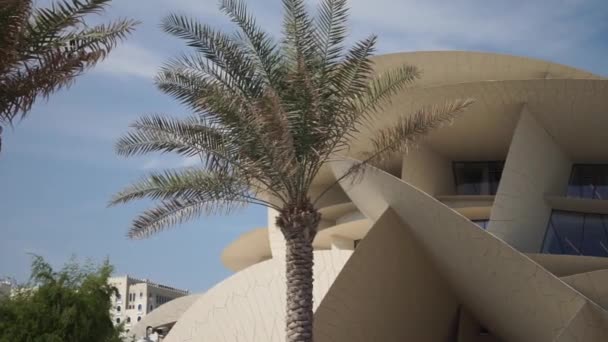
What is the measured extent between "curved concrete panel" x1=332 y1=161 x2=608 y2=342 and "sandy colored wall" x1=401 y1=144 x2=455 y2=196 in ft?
14.0

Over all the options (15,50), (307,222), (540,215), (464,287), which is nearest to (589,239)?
(540,215)

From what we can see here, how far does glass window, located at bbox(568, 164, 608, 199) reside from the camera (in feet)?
83.2

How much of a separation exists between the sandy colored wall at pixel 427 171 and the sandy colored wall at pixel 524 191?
316 cm

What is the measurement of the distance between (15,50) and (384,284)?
12.9 metres

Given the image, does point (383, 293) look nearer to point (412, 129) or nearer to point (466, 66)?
point (412, 129)

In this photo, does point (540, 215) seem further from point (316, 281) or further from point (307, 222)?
point (307, 222)

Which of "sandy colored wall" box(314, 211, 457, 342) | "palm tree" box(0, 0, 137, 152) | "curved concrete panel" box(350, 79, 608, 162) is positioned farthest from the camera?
"curved concrete panel" box(350, 79, 608, 162)

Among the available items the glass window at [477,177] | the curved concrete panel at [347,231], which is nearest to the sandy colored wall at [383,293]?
the glass window at [477,177]

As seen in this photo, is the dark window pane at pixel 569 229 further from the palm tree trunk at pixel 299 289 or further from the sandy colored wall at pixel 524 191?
the palm tree trunk at pixel 299 289

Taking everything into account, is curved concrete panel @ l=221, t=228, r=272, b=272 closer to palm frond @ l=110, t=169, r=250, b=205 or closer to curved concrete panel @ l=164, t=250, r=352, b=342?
curved concrete panel @ l=164, t=250, r=352, b=342

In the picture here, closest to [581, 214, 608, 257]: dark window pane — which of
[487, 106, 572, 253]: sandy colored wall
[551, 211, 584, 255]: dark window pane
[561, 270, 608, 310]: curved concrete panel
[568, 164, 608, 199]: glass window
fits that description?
[551, 211, 584, 255]: dark window pane

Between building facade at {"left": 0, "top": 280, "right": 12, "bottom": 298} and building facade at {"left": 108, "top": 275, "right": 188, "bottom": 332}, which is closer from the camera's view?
building facade at {"left": 0, "top": 280, "right": 12, "bottom": 298}

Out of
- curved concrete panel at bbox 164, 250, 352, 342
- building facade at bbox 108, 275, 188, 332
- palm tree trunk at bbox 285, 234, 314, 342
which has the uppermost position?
building facade at bbox 108, 275, 188, 332

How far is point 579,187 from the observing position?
2552 centimetres
